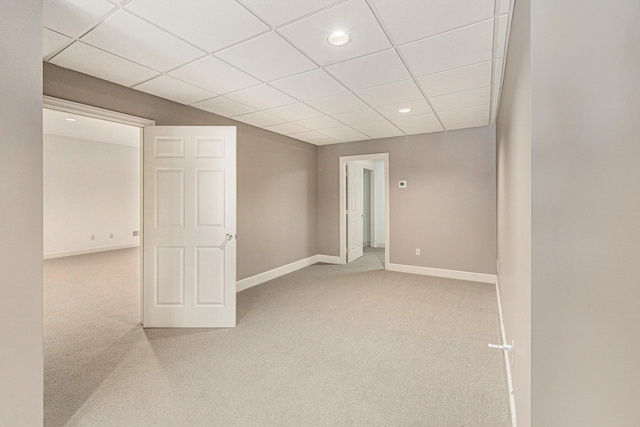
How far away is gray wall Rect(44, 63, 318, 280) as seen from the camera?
109 inches

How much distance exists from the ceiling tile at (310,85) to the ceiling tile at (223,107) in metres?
0.80

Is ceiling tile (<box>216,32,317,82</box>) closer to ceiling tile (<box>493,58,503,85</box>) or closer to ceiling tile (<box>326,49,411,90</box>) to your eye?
ceiling tile (<box>326,49,411,90</box>)

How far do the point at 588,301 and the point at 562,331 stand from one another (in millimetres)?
137

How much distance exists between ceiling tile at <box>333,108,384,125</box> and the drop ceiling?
6.4 inches

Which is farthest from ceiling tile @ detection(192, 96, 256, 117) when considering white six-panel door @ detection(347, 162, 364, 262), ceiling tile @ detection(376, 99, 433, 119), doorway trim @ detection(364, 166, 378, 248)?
doorway trim @ detection(364, 166, 378, 248)

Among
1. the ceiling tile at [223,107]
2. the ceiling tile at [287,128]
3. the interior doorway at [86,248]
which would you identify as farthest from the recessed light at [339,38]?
the ceiling tile at [287,128]

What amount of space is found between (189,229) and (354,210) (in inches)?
158

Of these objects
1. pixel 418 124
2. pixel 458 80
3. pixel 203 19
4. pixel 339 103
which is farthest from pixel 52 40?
pixel 418 124

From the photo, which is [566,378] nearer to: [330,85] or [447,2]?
[447,2]

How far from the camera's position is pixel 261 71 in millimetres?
2672

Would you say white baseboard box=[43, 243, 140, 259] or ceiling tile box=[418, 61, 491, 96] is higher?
ceiling tile box=[418, 61, 491, 96]

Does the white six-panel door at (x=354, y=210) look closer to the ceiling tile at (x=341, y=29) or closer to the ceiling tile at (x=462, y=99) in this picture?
the ceiling tile at (x=462, y=99)

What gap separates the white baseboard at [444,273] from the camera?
15.5 feet

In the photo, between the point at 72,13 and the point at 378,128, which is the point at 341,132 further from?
the point at 72,13
